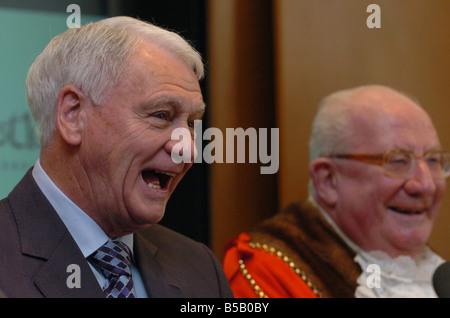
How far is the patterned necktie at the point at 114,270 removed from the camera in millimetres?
1347

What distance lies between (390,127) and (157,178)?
1.20 m

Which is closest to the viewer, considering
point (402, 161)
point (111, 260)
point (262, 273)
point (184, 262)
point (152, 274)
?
point (111, 260)

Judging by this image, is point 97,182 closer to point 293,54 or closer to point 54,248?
point 54,248

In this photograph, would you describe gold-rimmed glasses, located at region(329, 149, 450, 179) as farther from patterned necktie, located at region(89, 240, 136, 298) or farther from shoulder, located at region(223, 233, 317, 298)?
patterned necktie, located at region(89, 240, 136, 298)

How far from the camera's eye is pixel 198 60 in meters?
1.50

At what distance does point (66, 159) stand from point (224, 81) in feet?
4.17

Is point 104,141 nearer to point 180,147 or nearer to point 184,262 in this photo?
point 180,147

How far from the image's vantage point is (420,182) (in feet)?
7.62

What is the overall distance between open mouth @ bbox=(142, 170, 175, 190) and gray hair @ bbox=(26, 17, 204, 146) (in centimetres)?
19

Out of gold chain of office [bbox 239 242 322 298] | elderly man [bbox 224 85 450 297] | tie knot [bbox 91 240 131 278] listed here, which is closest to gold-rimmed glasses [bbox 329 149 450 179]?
elderly man [bbox 224 85 450 297]

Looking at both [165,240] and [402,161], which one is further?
[402,161]

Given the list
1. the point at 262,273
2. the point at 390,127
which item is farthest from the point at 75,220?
the point at 390,127

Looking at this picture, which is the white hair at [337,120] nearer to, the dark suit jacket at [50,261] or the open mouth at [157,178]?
the dark suit jacket at [50,261]

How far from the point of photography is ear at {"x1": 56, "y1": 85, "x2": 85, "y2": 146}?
1.38m
